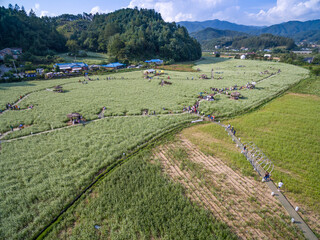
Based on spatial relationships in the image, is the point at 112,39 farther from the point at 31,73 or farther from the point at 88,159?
the point at 88,159

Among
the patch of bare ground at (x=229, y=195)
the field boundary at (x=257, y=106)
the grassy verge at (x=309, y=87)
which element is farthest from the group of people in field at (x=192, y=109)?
the grassy verge at (x=309, y=87)

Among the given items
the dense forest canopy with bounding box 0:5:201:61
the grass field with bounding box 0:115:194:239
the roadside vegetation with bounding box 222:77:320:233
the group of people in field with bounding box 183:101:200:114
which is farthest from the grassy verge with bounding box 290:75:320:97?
the dense forest canopy with bounding box 0:5:201:61

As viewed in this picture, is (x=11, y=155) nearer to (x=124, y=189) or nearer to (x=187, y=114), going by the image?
(x=124, y=189)

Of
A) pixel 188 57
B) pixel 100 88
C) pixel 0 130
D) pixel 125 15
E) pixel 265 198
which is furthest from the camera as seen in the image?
pixel 125 15

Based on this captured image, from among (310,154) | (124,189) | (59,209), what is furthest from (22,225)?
(310,154)

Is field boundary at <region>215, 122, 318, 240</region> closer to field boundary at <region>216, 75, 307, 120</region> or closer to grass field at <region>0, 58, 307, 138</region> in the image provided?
field boundary at <region>216, 75, 307, 120</region>

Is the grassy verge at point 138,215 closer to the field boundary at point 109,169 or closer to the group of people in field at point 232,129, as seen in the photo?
the field boundary at point 109,169
